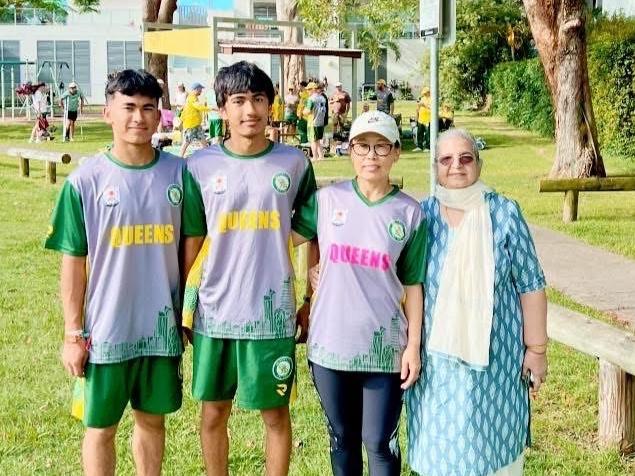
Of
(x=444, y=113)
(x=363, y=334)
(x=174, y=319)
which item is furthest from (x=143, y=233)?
(x=444, y=113)

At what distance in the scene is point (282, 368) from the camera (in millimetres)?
3559

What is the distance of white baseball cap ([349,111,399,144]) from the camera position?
3.39m

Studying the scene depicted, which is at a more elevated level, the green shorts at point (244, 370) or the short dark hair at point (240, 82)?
the short dark hair at point (240, 82)

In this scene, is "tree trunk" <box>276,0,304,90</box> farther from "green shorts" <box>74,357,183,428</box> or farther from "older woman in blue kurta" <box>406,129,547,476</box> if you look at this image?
"older woman in blue kurta" <box>406,129,547,476</box>

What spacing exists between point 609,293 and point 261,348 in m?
5.25

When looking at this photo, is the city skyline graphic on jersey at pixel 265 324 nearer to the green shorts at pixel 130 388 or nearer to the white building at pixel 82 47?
the green shorts at pixel 130 388

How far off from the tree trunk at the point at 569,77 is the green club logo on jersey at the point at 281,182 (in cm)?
1170

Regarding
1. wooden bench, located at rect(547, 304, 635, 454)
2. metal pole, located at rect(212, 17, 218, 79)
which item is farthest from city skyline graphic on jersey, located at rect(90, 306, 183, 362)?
metal pole, located at rect(212, 17, 218, 79)

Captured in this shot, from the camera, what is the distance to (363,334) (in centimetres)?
335

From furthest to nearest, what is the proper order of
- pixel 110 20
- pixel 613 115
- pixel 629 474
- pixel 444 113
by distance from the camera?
pixel 110 20
pixel 444 113
pixel 613 115
pixel 629 474

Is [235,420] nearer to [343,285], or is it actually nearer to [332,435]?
[332,435]

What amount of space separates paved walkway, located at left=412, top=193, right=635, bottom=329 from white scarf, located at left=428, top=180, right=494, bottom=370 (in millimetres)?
4188

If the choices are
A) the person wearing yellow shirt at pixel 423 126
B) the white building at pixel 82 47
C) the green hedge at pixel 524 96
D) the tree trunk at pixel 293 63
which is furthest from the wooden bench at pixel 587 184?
the white building at pixel 82 47

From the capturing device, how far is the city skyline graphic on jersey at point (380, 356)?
11.0ft
